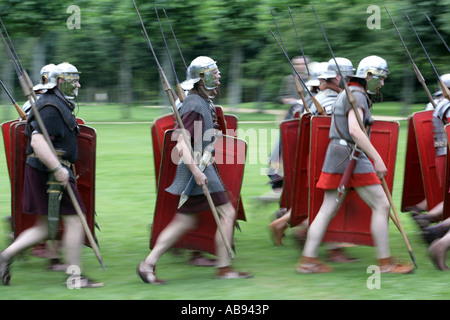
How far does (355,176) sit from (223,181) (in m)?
1.03

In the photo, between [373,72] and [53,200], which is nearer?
[53,200]

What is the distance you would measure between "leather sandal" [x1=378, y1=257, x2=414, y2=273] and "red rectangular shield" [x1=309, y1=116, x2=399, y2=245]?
0.36 meters

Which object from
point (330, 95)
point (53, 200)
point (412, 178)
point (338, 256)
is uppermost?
point (330, 95)

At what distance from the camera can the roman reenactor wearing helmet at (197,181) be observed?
554cm

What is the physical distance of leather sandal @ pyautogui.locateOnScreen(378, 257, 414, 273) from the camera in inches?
228

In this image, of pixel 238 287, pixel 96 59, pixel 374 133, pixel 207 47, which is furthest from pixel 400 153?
pixel 96 59

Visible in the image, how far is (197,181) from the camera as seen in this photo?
17.9 ft

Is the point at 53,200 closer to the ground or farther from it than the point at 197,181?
closer to the ground

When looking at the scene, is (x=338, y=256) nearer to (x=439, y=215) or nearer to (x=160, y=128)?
(x=439, y=215)

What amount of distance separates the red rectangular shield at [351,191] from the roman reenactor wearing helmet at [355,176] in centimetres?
15

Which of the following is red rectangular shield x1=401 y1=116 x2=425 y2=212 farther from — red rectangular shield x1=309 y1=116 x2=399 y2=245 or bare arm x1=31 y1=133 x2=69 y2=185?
bare arm x1=31 y1=133 x2=69 y2=185

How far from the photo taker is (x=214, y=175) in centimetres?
573

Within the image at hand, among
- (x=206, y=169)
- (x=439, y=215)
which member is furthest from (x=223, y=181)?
(x=439, y=215)

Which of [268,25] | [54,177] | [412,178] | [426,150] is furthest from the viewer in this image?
[268,25]
